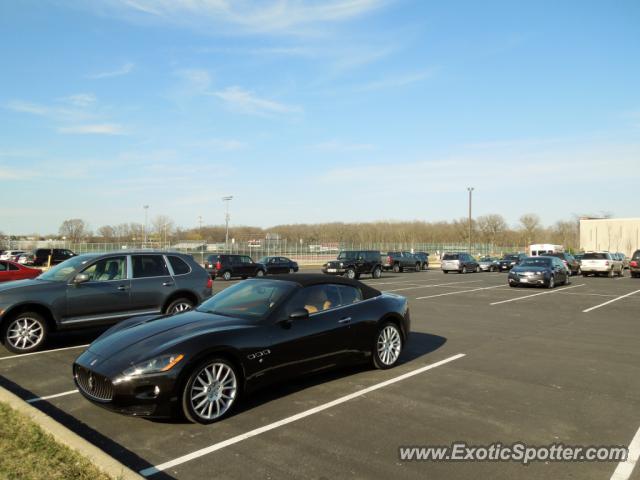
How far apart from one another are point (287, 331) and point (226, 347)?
2.75 ft

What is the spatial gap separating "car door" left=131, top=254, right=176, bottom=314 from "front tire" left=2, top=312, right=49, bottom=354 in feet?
4.86

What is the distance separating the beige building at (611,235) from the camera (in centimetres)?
8619

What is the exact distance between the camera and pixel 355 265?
1173 inches

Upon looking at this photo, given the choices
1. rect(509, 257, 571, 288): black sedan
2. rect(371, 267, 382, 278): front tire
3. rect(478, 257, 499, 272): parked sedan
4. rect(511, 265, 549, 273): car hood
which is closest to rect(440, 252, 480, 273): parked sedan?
rect(478, 257, 499, 272): parked sedan

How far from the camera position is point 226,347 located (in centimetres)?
518

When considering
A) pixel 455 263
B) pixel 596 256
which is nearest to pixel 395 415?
pixel 596 256

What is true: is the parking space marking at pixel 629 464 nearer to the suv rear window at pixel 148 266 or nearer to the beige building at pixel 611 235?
the suv rear window at pixel 148 266

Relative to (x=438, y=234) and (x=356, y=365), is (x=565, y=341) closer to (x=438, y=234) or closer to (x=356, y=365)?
(x=356, y=365)

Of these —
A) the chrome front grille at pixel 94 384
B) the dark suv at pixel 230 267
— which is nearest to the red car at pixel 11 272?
the chrome front grille at pixel 94 384

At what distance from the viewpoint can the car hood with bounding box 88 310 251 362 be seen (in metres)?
5.05

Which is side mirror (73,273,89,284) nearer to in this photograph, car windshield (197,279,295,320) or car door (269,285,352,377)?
car windshield (197,279,295,320)

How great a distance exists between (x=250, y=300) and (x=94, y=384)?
1985 millimetres

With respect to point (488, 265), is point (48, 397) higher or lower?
higher

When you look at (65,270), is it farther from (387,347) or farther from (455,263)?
(455,263)
